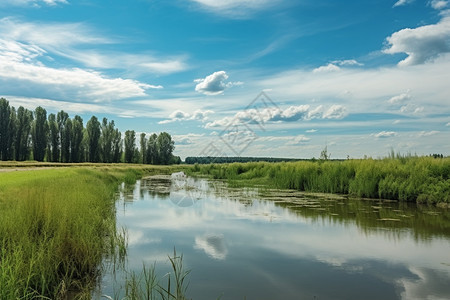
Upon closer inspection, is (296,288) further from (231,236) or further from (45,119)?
(45,119)

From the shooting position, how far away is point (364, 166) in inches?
583

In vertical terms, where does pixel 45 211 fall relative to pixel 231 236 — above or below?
above

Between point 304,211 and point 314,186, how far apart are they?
6.23 meters

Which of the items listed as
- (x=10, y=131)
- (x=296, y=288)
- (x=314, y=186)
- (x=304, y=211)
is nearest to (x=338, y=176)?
(x=314, y=186)

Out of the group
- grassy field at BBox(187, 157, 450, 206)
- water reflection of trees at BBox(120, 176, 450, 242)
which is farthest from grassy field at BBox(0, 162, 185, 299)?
grassy field at BBox(187, 157, 450, 206)

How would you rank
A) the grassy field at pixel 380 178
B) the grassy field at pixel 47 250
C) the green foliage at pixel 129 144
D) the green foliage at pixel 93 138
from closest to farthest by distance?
the grassy field at pixel 47 250
the grassy field at pixel 380 178
the green foliage at pixel 93 138
the green foliage at pixel 129 144

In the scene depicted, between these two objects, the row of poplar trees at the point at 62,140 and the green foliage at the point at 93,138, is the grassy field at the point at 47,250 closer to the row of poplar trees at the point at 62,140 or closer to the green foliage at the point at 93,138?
the row of poplar trees at the point at 62,140

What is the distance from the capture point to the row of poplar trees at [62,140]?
48719 mm

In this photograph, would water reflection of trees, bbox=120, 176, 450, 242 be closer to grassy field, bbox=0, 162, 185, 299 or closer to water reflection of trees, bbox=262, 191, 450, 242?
water reflection of trees, bbox=262, 191, 450, 242

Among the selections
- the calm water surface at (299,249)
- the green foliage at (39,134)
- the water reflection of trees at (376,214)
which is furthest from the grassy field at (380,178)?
the green foliage at (39,134)

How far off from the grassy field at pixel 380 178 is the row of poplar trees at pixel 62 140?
44.0m

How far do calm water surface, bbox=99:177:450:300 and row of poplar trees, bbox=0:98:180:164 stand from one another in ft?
150

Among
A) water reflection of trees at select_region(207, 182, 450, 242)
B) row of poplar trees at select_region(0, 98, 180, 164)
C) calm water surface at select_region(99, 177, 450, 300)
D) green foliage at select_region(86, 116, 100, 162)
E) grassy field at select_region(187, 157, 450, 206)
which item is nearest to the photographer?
calm water surface at select_region(99, 177, 450, 300)

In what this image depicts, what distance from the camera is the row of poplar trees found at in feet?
160
